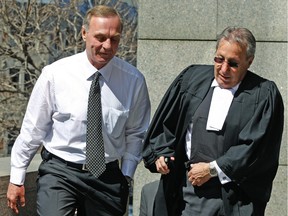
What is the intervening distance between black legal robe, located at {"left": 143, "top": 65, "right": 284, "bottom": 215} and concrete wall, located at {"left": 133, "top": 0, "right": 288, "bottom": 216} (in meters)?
1.83

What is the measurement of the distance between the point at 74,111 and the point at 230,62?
1.05 metres

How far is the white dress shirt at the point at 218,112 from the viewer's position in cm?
400

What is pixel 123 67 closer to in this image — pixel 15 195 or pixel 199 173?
pixel 199 173

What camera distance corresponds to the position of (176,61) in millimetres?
6191

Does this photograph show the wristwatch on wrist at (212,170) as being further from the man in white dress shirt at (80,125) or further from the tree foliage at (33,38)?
the tree foliage at (33,38)

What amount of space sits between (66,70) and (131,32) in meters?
12.9

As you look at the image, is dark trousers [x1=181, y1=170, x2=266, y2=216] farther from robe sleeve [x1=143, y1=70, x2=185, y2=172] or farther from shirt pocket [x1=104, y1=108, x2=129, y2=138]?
shirt pocket [x1=104, y1=108, x2=129, y2=138]

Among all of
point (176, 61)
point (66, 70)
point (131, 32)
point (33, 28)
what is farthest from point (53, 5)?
point (66, 70)

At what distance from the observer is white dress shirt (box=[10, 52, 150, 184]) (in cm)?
437

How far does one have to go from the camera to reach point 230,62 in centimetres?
396

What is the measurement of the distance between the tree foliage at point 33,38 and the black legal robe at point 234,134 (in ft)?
40.5

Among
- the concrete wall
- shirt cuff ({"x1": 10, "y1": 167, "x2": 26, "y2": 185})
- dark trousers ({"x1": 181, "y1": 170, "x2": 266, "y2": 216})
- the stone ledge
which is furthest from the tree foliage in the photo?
dark trousers ({"x1": 181, "y1": 170, "x2": 266, "y2": 216})

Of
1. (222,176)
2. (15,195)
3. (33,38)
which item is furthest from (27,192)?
(33,38)

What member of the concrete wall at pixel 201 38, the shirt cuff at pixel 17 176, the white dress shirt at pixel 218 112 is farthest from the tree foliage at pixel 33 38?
the white dress shirt at pixel 218 112
